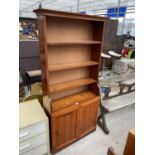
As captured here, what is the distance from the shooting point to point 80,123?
2037mm

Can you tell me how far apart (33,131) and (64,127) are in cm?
43

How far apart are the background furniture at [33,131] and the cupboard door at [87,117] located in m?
0.52

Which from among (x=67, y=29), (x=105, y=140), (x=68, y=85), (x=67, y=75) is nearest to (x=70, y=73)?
(x=67, y=75)

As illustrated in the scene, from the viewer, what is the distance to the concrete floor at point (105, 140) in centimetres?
200

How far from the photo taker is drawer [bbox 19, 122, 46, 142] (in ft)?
4.97

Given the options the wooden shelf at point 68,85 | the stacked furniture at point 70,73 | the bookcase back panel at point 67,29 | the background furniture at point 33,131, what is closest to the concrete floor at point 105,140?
the stacked furniture at point 70,73

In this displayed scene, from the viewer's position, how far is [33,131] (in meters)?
1.59

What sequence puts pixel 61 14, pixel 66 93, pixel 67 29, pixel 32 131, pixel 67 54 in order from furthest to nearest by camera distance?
pixel 66 93, pixel 67 54, pixel 67 29, pixel 32 131, pixel 61 14

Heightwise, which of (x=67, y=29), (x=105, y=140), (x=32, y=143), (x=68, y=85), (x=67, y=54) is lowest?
(x=105, y=140)

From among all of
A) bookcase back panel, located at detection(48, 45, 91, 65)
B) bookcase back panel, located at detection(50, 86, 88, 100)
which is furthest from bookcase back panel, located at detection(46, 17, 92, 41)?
bookcase back panel, located at detection(50, 86, 88, 100)

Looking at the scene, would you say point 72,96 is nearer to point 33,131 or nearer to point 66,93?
point 66,93

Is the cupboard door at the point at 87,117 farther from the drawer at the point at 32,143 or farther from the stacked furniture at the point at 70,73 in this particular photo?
the drawer at the point at 32,143

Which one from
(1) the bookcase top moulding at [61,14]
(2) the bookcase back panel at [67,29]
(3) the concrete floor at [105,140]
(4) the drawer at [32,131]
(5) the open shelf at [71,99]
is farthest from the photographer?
(3) the concrete floor at [105,140]
